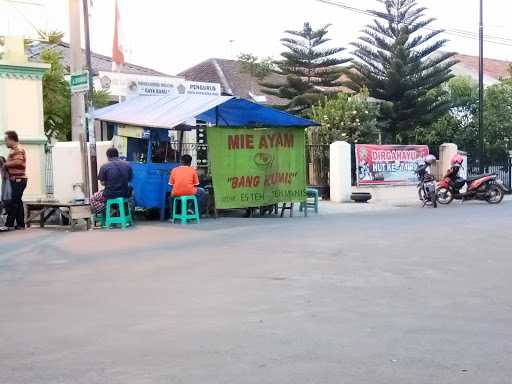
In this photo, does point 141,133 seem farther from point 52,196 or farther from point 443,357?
point 443,357

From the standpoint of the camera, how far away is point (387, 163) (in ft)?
66.7

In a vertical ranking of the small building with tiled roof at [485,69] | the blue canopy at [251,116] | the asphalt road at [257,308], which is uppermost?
the small building with tiled roof at [485,69]

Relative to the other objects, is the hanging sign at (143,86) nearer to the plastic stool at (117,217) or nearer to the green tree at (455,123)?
the plastic stool at (117,217)

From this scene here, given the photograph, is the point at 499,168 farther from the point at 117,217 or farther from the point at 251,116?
the point at 117,217

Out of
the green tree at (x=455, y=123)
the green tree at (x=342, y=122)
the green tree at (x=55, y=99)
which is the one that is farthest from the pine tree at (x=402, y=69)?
Answer: the green tree at (x=55, y=99)

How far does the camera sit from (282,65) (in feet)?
110

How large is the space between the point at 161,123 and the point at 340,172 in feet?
25.6

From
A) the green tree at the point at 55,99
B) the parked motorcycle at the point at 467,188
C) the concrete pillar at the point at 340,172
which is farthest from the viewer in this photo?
the green tree at the point at 55,99

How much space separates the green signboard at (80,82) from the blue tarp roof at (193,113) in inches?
58.9

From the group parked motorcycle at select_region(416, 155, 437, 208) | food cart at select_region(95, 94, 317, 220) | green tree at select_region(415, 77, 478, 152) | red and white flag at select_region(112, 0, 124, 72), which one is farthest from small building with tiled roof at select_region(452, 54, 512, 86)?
food cart at select_region(95, 94, 317, 220)

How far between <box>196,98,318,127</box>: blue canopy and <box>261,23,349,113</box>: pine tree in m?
17.9

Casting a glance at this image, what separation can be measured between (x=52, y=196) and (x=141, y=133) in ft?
11.8

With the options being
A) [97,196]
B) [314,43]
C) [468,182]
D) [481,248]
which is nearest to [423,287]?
[481,248]

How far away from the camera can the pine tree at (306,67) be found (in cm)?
3294
